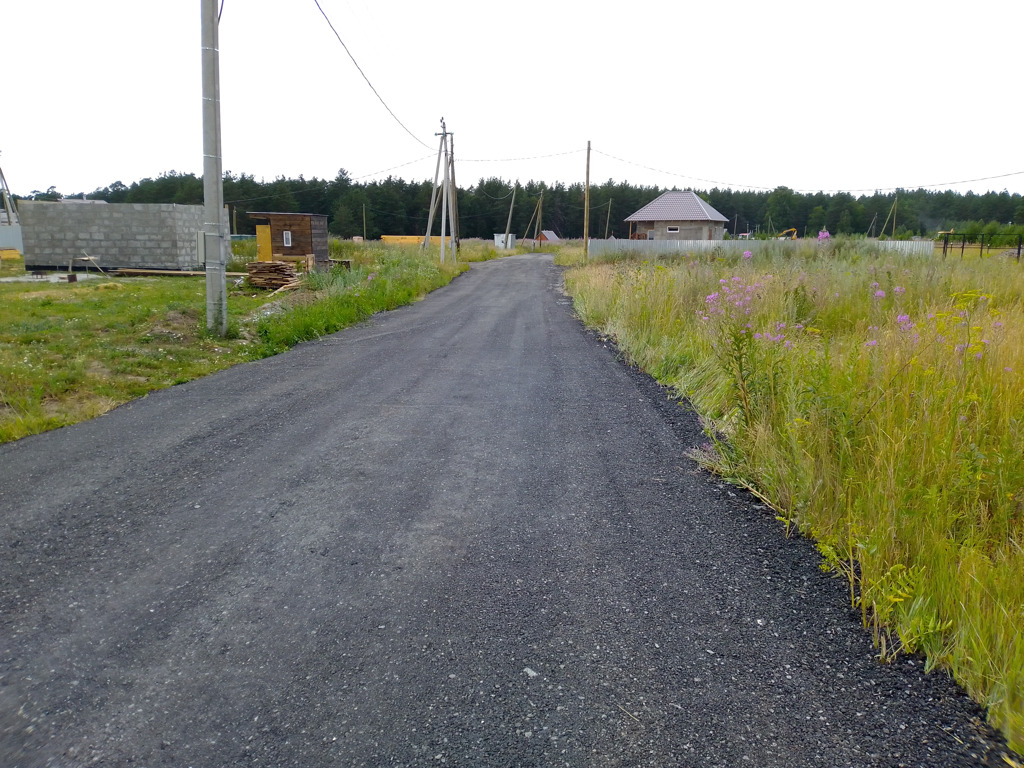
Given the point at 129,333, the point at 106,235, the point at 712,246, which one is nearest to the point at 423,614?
the point at 129,333

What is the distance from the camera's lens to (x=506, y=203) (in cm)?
9869

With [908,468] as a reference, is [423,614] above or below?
below

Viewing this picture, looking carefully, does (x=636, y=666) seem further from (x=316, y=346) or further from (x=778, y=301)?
(x=316, y=346)

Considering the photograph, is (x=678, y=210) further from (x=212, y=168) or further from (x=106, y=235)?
(x=212, y=168)

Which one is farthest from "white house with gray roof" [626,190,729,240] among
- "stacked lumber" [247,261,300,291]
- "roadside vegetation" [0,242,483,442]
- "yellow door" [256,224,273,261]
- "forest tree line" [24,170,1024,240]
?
"stacked lumber" [247,261,300,291]

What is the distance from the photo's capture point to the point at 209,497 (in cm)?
445

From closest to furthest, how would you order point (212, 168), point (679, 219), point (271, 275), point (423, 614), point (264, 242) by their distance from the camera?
point (423, 614), point (212, 168), point (271, 275), point (264, 242), point (679, 219)

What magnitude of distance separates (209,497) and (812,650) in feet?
11.9

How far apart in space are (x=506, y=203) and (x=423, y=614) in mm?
99389

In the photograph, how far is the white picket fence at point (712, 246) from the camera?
1933 centimetres

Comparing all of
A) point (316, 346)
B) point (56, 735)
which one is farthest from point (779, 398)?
point (316, 346)

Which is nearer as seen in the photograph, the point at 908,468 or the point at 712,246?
the point at 908,468

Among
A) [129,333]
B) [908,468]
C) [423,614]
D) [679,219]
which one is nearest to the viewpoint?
[423,614]

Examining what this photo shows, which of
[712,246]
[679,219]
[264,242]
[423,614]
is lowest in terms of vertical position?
[423,614]
